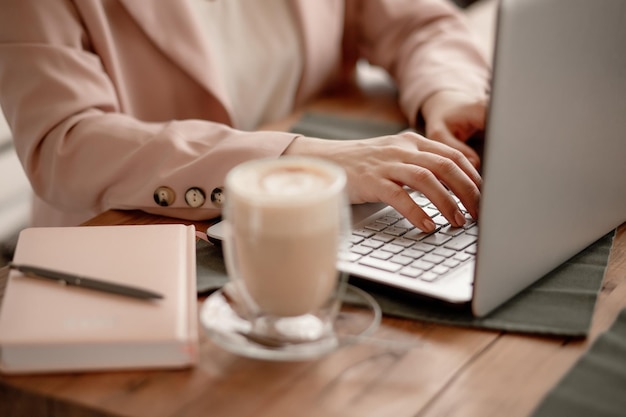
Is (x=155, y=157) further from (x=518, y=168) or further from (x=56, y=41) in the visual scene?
(x=518, y=168)

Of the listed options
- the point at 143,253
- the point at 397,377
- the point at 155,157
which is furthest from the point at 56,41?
the point at 397,377

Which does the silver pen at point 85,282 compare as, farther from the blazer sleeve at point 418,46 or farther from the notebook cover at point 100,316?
the blazer sleeve at point 418,46

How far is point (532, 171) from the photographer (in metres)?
0.69

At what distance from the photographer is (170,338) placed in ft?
2.04

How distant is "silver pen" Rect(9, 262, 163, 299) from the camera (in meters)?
0.67

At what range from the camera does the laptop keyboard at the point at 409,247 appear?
75 centimetres

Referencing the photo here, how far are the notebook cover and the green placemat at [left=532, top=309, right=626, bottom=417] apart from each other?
0.91ft

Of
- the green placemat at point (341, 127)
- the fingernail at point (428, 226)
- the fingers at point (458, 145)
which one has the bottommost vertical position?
A: the green placemat at point (341, 127)

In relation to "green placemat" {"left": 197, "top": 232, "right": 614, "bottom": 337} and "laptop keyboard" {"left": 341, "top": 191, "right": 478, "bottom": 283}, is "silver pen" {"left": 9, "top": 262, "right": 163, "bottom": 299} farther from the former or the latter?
"laptop keyboard" {"left": 341, "top": 191, "right": 478, "bottom": 283}

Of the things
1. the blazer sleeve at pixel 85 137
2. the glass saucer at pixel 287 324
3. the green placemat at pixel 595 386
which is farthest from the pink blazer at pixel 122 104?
the green placemat at pixel 595 386

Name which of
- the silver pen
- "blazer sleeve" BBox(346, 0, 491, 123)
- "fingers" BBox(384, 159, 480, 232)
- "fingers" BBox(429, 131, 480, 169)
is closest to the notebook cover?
the silver pen

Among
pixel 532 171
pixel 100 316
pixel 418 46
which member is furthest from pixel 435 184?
pixel 418 46

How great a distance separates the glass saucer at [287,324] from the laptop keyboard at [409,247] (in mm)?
45

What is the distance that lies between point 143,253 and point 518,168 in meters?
0.34
